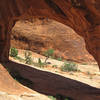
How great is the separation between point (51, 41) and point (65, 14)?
37.2 ft

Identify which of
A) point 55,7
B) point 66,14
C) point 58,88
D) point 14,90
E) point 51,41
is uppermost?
point 55,7

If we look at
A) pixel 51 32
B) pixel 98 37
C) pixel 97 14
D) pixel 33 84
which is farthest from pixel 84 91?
pixel 51 32

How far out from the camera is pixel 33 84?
7.50 metres

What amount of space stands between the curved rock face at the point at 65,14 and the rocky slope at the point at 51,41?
8443 millimetres

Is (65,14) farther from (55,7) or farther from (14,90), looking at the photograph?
(14,90)

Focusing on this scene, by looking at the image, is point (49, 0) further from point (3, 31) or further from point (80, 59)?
point (80, 59)

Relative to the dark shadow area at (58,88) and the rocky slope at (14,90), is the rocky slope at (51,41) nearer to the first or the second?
the dark shadow area at (58,88)

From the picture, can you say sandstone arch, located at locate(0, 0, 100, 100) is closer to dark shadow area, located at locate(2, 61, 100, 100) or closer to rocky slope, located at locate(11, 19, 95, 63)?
dark shadow area, located at locate(2, 61, 100, 100)


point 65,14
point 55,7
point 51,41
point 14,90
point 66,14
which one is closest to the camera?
point 14,90

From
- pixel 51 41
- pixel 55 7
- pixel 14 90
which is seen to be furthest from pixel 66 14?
pixel 51 41

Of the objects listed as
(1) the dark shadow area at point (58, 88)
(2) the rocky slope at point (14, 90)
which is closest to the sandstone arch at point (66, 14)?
(1) the dark shadow area at point (58, 88)

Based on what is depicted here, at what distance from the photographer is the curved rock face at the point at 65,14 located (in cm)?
572

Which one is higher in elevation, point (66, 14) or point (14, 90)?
point (66, 14)

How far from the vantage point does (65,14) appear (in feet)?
22.5
